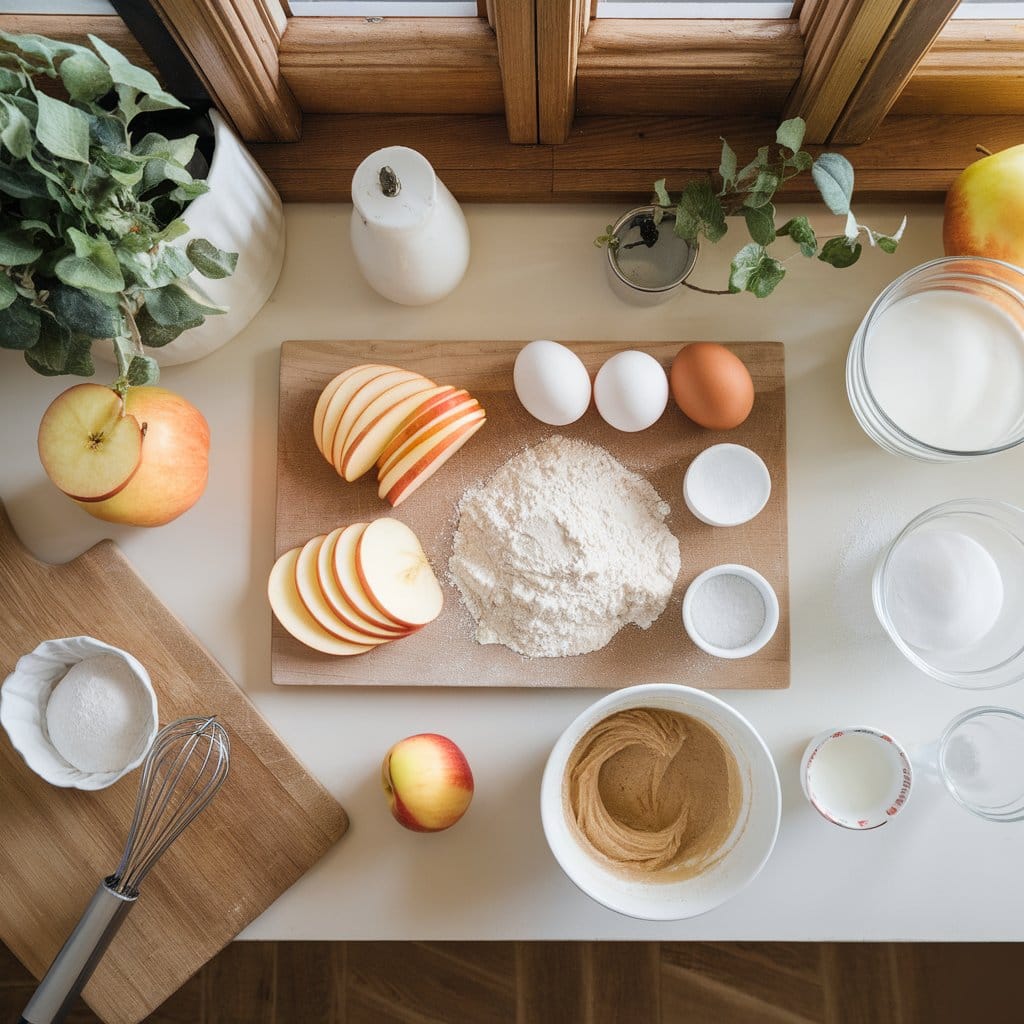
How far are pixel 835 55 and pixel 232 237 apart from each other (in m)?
0.57

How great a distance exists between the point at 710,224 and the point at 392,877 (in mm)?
724

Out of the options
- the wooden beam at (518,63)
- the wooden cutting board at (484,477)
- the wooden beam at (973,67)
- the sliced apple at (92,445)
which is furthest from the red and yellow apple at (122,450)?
the wooden beam at (973,67)

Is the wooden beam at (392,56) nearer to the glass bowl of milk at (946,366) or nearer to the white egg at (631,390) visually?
the white egg at (631,390)

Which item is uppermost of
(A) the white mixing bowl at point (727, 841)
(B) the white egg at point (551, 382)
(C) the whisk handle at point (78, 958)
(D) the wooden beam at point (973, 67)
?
(D) the wooden beam at point (973, 67)

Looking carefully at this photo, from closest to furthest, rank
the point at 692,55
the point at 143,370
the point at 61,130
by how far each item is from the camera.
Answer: the point at 61,130, the point at 143,370, the point at 692,55

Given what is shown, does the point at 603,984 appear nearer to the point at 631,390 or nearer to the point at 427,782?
the point at 427,782

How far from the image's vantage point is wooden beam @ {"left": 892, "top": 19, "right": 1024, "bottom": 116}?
2.58 ft

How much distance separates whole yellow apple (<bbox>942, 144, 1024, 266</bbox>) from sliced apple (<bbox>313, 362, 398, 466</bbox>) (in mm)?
588

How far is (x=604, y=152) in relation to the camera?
34.9 inches

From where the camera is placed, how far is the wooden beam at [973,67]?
2.58 feet

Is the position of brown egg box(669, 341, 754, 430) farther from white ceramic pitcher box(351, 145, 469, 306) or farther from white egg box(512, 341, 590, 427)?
white ceramic pitcher box(351, 145, 469, 306)

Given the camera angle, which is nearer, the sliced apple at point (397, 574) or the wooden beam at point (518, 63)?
the wooden beam at point (518, 63)

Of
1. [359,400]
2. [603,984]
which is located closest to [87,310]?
[359,400]

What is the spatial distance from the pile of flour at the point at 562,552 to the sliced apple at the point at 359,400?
0.14 m
